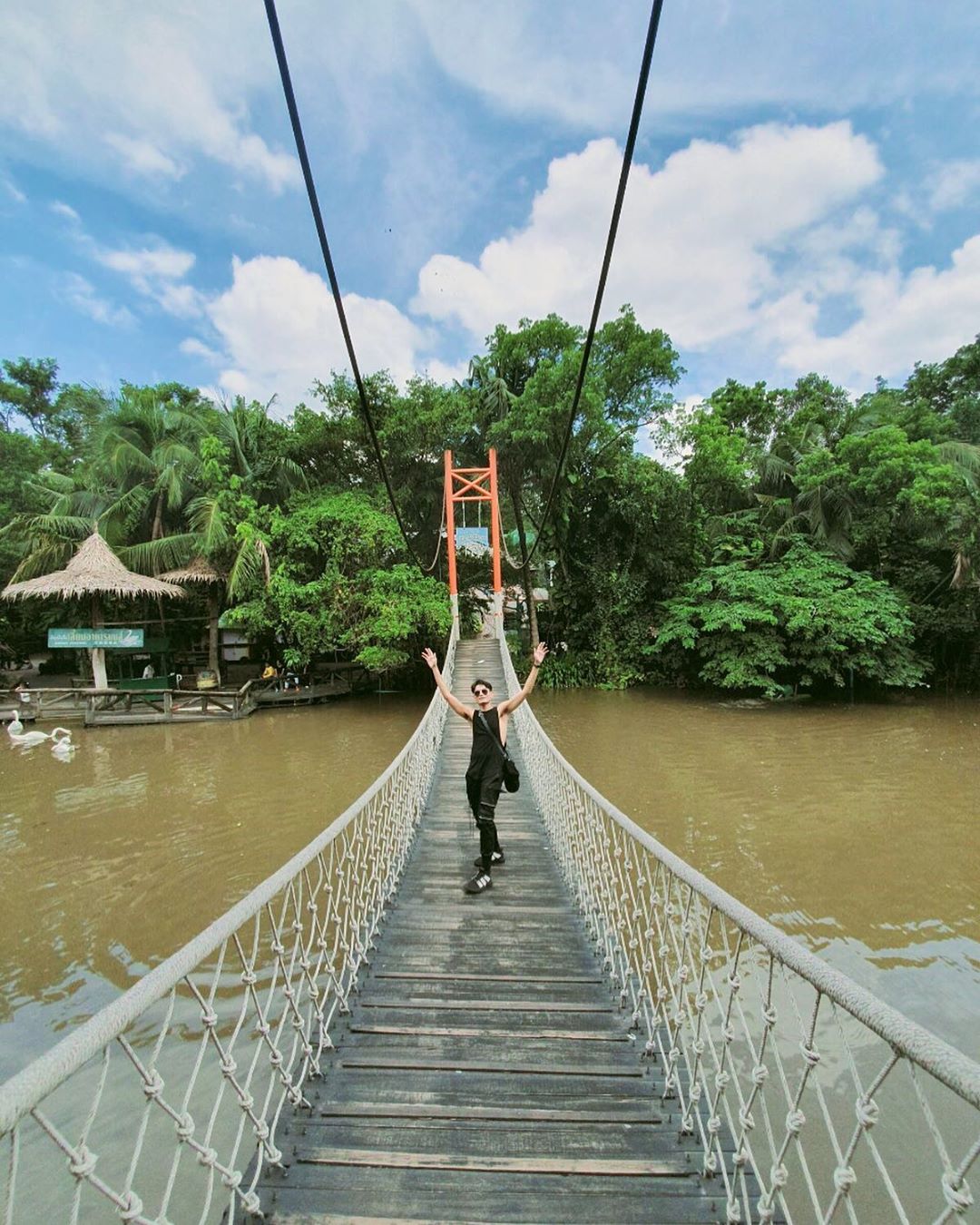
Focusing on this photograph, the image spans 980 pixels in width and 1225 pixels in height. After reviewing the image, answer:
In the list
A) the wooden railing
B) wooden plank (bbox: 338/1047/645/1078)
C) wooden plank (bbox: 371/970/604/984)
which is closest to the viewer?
wooden plank (bbox: 338/1047/645/1078)

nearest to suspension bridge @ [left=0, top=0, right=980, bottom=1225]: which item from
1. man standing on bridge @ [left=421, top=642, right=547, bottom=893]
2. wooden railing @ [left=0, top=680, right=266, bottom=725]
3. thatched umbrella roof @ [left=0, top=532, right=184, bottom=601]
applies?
man standing on bridge @ [left=421, top=642, right=547, bottom=893]

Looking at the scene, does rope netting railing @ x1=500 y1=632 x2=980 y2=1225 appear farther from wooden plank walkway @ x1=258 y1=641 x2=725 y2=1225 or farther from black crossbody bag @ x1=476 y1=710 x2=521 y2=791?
black crossbody bag @ x1=476 y1=710 x2=521 y2=791

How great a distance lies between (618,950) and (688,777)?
4886 millimetres

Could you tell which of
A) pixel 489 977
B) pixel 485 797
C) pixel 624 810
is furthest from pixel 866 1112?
pixel 624 810

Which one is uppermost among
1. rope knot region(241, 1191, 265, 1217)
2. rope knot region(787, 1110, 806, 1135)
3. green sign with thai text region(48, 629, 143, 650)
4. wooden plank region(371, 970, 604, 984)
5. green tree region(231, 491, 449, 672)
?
green tree region(231, 491, 449, 672)

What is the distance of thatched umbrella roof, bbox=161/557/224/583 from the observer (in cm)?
1182

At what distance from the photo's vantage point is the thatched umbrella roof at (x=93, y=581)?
10797 mm

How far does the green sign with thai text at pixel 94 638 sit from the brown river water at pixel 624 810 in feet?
6.93

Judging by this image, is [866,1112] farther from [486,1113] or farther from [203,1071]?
[203,1071]

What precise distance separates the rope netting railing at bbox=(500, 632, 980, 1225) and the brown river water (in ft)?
2.26

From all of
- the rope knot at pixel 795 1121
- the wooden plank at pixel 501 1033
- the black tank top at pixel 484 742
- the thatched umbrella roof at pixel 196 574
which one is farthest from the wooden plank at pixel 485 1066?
the thatched umbrella roof at pixel 196 574

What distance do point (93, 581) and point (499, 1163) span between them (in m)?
12.3

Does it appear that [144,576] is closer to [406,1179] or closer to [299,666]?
[299,666]

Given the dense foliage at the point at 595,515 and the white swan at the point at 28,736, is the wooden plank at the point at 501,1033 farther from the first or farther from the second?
the white swan at the point at 28,736
